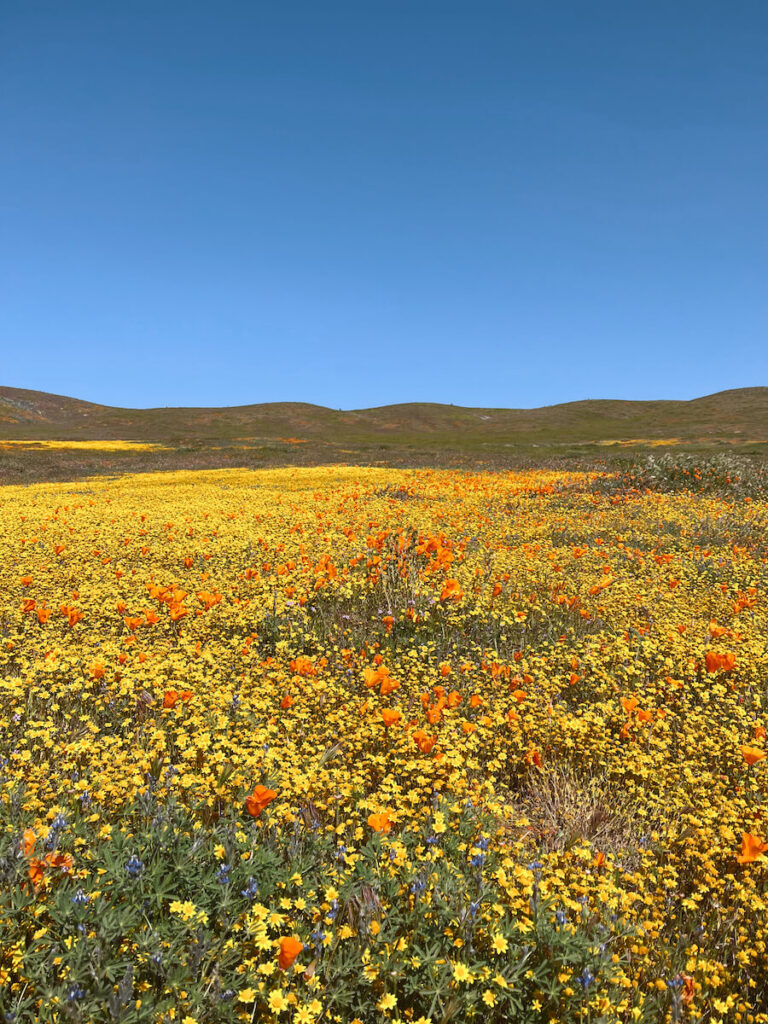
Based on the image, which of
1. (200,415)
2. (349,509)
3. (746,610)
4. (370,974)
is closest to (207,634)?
(370,974)

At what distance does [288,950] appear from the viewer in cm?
199

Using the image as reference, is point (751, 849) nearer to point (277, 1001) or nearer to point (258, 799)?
point (277, 1001)

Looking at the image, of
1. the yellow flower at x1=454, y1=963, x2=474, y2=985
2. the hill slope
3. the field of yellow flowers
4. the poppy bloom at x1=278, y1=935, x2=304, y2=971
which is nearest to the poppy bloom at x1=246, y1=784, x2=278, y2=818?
the field of yellow flowers

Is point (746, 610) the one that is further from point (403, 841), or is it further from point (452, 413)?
point (452, 413)

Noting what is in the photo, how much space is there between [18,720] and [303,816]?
2551mm

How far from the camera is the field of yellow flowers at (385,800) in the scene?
2191 mm

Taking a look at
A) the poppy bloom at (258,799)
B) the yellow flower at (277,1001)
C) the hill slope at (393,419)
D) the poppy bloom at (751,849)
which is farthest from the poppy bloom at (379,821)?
the hill slope at (393,419)

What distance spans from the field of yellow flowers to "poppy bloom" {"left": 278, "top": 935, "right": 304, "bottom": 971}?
2cm

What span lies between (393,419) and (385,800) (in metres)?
122

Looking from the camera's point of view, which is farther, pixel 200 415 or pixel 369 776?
pixel 200 415

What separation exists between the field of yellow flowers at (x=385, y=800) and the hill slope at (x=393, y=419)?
3263 inches

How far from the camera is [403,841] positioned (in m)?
2.90

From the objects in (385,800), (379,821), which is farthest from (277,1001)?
(385,800)

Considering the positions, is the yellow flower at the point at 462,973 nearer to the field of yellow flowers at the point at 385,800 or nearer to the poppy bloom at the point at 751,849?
the field of yellow flowers at the point at 385,800
